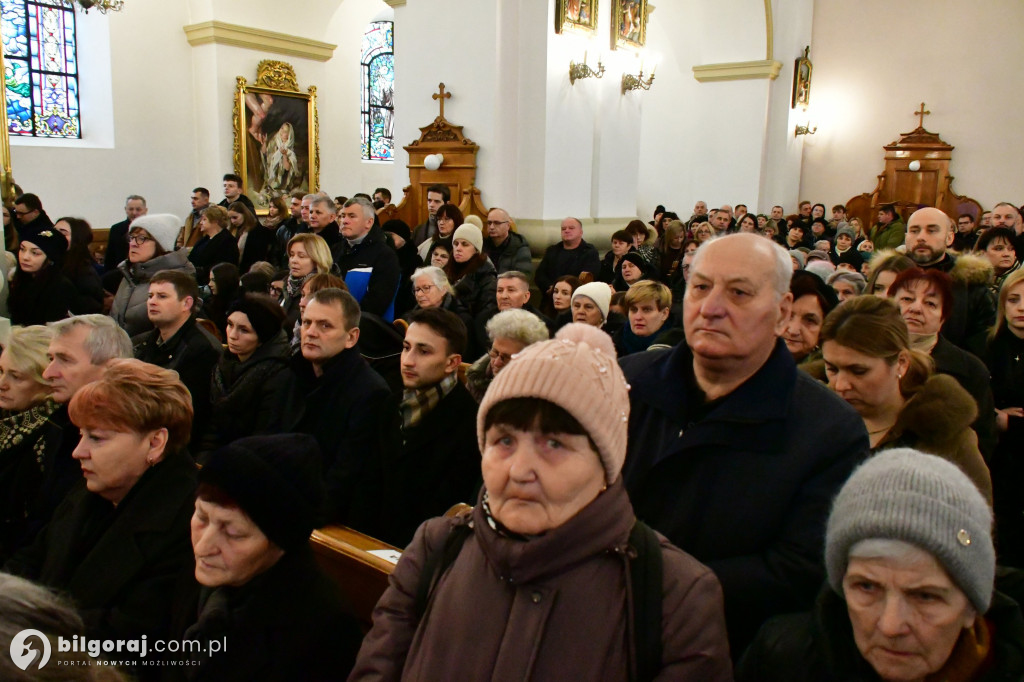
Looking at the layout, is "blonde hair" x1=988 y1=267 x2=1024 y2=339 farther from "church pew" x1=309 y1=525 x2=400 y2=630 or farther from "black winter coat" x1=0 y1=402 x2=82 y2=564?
"black winter coat" x1=0 y1=402 x2=82 y2=564

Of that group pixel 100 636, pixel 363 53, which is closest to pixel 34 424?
pixel 100 636

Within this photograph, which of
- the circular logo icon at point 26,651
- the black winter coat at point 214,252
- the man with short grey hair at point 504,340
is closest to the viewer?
the circular logo icon at point 26,651

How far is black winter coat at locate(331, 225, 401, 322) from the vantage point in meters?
5.66

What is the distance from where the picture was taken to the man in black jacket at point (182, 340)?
3898 mm

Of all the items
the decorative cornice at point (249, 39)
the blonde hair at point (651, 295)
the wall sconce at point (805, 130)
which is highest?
the decorative cornice at point (249, 39)

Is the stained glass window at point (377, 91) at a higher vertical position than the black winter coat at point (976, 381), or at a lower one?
higher

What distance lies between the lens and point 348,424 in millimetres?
3217

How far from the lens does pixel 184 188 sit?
12172mm

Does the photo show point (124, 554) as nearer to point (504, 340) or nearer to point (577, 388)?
point (577, 388)

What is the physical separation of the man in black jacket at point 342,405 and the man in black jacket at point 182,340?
31.4 inches

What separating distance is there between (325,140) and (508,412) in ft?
44.4

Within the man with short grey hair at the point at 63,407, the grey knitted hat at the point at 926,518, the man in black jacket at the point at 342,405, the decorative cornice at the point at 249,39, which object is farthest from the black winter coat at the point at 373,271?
the decorative cornice at the point at 249,39

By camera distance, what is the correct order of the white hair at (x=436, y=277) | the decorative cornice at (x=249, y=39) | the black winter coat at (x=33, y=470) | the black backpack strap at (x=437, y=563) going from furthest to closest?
the decorative cornice at (x=249, y=39), the white hair at (x=436, y=277), the black winter coat at (x=33, y=470), the black backpack strap at (x=437, y=563)

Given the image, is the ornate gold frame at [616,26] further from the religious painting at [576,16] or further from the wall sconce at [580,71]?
the wall sconce at [580,71]
